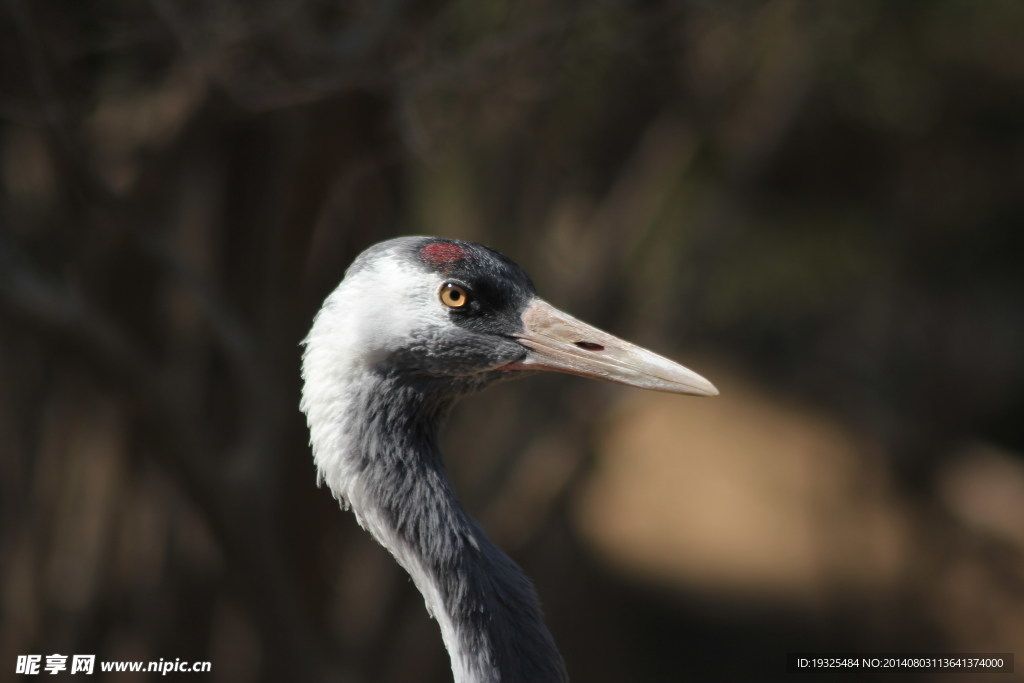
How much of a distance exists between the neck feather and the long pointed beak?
12.3 inches

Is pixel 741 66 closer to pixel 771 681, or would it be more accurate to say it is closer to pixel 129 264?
pixel 129 264

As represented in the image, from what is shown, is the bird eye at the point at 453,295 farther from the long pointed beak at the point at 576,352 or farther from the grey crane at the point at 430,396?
the long pointed beak at the point at 576,352

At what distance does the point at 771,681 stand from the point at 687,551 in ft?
8.65

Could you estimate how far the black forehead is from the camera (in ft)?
8.34

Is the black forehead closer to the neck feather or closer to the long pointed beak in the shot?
the long pointed beak

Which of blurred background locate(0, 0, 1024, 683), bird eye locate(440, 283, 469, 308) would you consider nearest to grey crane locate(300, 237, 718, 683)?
bird eye locate(440, 283, 469, 308)

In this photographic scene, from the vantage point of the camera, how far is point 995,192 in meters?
7.98

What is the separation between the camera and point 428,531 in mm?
2514

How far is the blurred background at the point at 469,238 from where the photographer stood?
3.87 metres

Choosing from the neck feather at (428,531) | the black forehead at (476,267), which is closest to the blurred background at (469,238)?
the black forehead at (476,267)

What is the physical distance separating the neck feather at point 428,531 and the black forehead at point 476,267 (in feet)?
0.94

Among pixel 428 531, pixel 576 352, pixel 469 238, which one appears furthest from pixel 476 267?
pixel 469 238

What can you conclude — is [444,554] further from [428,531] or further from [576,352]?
[576,352]

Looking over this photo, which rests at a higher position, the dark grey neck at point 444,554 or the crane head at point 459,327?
the crane head at point 459,327
